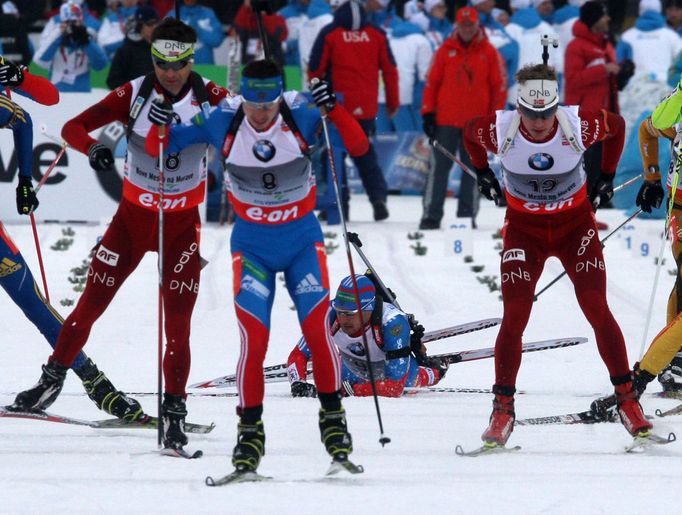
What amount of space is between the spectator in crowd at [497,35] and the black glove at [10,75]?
9963mm

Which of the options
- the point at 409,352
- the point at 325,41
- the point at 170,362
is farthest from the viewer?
the point at 325,41

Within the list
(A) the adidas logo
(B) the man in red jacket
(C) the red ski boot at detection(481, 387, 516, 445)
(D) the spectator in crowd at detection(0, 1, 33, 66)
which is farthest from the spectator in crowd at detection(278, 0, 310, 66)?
(A) the adidas logo

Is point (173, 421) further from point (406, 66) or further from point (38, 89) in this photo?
point (406, 66)

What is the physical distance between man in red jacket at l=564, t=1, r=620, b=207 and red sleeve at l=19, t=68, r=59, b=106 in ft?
28.1

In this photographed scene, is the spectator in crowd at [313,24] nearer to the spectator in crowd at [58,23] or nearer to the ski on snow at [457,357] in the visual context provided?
the spectator in crowd at [58,23]

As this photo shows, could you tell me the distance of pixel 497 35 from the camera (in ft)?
57.5

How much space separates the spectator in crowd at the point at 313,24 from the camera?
17484mm

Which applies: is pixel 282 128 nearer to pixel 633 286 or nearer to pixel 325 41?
pixel 633 286

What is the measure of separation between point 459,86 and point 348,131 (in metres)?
8.19

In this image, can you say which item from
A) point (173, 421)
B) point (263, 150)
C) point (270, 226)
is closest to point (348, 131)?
point (263, 150)

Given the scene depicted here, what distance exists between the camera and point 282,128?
6949 mm

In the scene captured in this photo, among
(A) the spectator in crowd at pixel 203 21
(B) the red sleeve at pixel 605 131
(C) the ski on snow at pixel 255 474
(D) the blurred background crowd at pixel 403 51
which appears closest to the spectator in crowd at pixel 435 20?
(D) the blurred background crowd at pixel 403 51

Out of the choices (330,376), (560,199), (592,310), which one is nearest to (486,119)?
(560,199)

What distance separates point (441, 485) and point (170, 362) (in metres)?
1.63
